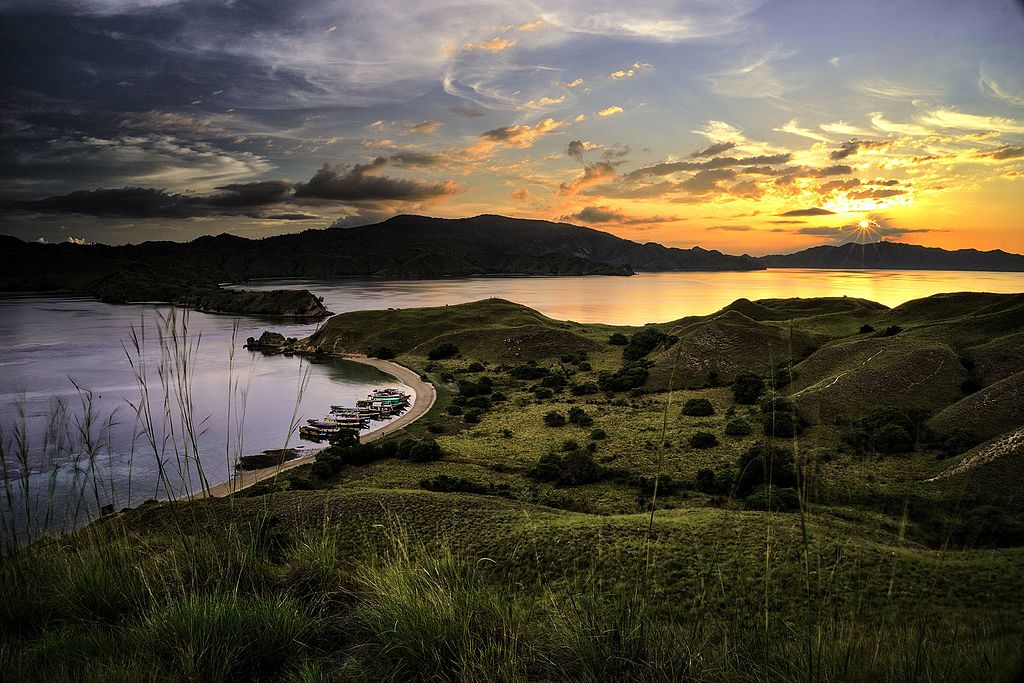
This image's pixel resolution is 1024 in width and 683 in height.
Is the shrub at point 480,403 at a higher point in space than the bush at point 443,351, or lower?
lower

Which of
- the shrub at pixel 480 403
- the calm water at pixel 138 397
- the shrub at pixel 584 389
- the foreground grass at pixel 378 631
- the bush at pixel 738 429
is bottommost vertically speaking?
the calm water at pixel 138 397

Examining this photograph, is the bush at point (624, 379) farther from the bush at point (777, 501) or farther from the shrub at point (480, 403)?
the bush at point (777, 501)

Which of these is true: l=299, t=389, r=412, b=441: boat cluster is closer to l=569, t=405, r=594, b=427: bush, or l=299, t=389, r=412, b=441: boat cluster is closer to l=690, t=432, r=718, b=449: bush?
l=569, t=405, r=594, b=427: bush

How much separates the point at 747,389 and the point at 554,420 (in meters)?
18.1

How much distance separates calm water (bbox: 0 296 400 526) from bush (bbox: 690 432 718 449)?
1034 inches

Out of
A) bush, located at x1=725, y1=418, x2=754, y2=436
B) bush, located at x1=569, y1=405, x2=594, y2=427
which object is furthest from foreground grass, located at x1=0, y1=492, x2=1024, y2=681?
bush, located at x1=569, y1=405, x2=594, y2=427

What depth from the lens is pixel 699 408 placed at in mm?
48500

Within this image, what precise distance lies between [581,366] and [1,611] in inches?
2716

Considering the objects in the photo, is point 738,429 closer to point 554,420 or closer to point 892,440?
point 892,440

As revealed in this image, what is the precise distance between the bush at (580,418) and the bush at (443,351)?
39.2 m

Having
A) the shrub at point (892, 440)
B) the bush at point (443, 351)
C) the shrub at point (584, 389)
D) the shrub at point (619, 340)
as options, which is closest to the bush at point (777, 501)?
the shrub at point (892, 440)

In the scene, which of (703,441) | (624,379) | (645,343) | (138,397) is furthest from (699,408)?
(138,397)

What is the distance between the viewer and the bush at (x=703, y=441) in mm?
39188

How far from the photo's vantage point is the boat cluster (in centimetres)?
4893
